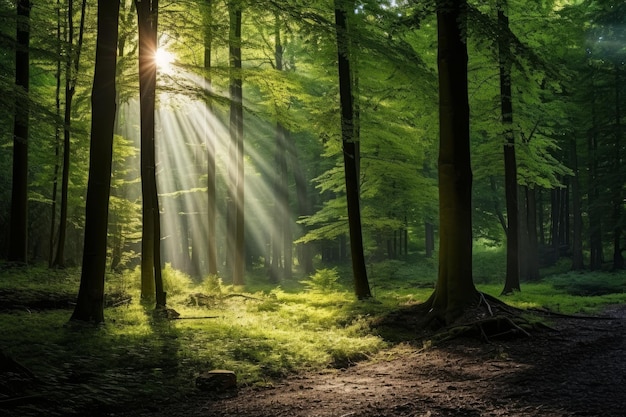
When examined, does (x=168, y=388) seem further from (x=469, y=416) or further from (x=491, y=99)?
(x=491, y=99)

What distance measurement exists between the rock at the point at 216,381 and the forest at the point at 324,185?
0.02 meters

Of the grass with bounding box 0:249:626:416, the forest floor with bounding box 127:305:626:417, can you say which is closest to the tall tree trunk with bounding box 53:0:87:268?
the grass with bounding box 0:249:626:416

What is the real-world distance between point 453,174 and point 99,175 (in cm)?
639

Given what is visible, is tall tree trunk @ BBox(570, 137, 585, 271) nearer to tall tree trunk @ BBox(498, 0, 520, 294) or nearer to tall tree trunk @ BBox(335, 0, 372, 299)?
tall tree trunk @ BBox(498, 0, 520, 294)

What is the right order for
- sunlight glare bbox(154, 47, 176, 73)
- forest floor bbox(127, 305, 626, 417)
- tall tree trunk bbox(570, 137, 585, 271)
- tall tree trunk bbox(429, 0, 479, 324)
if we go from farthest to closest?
tall tree trunk bbox(570, 137, 585, 271), sunlight glare bbox(154, 47, 176, 73), tall tree trunk bbox(429, 0, 479, 324), forest floor bbox(127, 305, 626, 417)

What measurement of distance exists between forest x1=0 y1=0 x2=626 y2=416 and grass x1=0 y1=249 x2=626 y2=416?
5 centimetres

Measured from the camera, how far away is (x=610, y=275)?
23062mm

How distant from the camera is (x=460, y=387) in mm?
4973

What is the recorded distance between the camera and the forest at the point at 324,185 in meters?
5.67

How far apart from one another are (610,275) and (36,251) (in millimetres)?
27364

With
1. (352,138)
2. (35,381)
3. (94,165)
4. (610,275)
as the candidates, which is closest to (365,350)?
(35,381)

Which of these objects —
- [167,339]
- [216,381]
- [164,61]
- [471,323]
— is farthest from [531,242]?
[216,381]

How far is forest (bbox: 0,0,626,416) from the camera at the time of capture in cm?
567

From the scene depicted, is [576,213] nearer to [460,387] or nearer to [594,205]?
[594,205]
